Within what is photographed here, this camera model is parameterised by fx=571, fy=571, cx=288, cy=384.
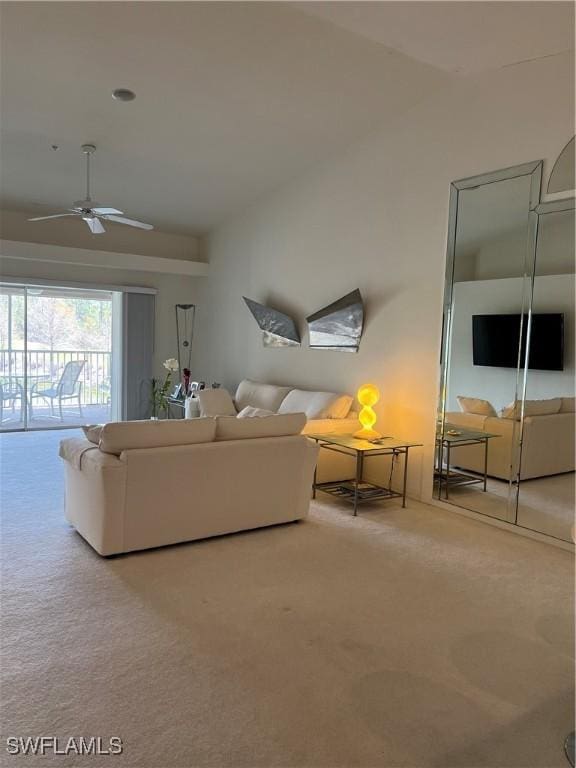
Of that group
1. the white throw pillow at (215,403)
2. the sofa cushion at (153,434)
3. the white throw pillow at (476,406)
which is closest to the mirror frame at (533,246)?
the white throw pillow at (476,406)

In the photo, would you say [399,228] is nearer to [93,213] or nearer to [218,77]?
[218,77]

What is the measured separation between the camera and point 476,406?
13.9ft

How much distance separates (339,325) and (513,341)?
6.30ft

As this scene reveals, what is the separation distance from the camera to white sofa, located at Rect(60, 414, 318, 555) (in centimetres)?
318

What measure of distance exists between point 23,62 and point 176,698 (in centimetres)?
411

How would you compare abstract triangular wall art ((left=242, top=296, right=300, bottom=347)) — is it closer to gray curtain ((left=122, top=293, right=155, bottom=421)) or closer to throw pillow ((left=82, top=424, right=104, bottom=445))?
gray curtain ((left=122, top=293, right=155, bottom=421))

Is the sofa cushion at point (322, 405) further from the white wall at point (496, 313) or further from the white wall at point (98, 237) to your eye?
the white wall at point (98, 237)

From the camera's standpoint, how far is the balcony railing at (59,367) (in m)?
7.57

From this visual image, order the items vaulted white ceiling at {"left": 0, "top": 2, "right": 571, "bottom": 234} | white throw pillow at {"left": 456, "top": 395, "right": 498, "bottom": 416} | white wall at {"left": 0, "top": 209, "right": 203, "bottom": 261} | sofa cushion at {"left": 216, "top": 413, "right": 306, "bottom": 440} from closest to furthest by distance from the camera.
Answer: vaulted white ceiling at {"left": 0, "top": 2, "right": 571, "bottom": 234} < sofa cushion at {"left": 216, "top": 413, "right": 306, "bottom": 440} < white throw pillow at {"left": 456, "top": 395, "right": 498, "bottom": 416} < white wall at {"left": 0, "top": 209, "right": 203, "bottom": 261}

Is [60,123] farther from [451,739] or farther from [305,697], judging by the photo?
[451,739]

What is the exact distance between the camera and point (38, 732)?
71.2 inches
